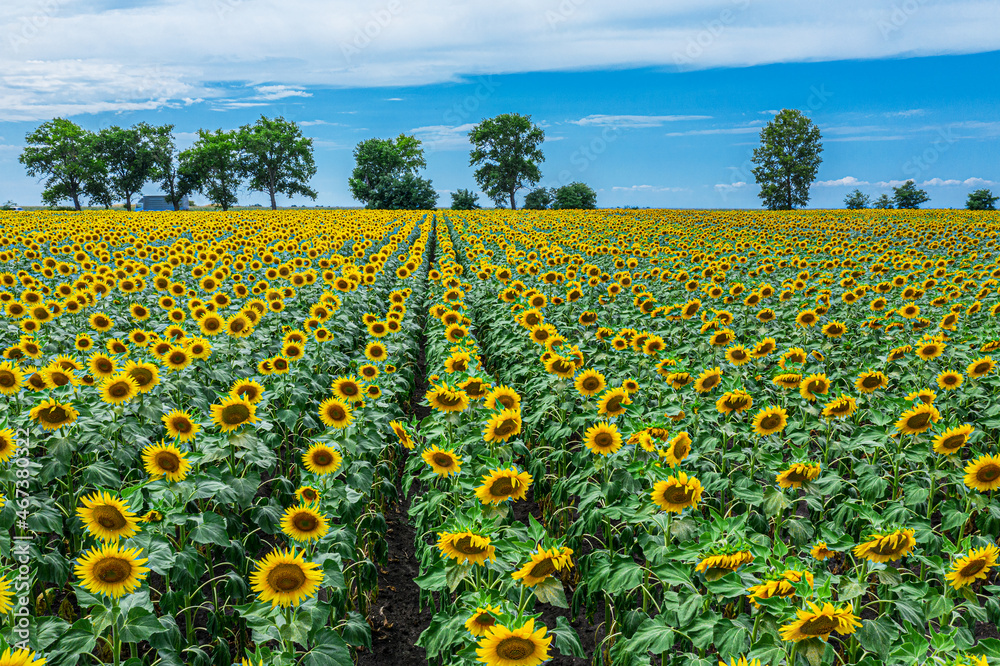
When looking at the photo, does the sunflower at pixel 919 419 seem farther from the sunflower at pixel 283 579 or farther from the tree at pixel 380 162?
the tree at pixel 380 162

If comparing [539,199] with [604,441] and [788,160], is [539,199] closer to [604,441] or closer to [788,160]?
[788,160]

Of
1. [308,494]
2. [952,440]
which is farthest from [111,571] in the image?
[952,440]

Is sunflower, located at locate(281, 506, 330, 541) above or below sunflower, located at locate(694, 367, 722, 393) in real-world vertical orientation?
below

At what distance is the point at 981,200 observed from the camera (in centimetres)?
6125

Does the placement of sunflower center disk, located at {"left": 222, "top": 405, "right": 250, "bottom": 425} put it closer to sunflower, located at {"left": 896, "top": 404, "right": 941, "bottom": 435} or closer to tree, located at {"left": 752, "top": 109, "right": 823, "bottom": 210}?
sunflower, located at {"left": 896, "top": 404, "right": 941, "bottom": 435}

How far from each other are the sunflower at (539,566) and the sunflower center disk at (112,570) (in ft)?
6.43

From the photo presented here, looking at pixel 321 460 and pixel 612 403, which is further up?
pixel 612 403

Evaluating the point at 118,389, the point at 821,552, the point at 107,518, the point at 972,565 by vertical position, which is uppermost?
the point at 118,389

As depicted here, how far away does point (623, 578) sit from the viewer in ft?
11.2

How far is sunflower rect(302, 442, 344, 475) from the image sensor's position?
4359mm

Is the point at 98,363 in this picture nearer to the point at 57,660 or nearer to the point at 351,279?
the point at 57,660

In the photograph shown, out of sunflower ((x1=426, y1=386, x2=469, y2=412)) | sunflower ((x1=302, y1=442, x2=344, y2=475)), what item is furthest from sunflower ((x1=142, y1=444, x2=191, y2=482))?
sunflower ((x1=426, y1=386, x2=469, y2=412))

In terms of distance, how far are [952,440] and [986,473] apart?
1.30ft

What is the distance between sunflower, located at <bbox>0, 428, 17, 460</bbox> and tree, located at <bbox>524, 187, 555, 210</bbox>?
82685 millimetres
